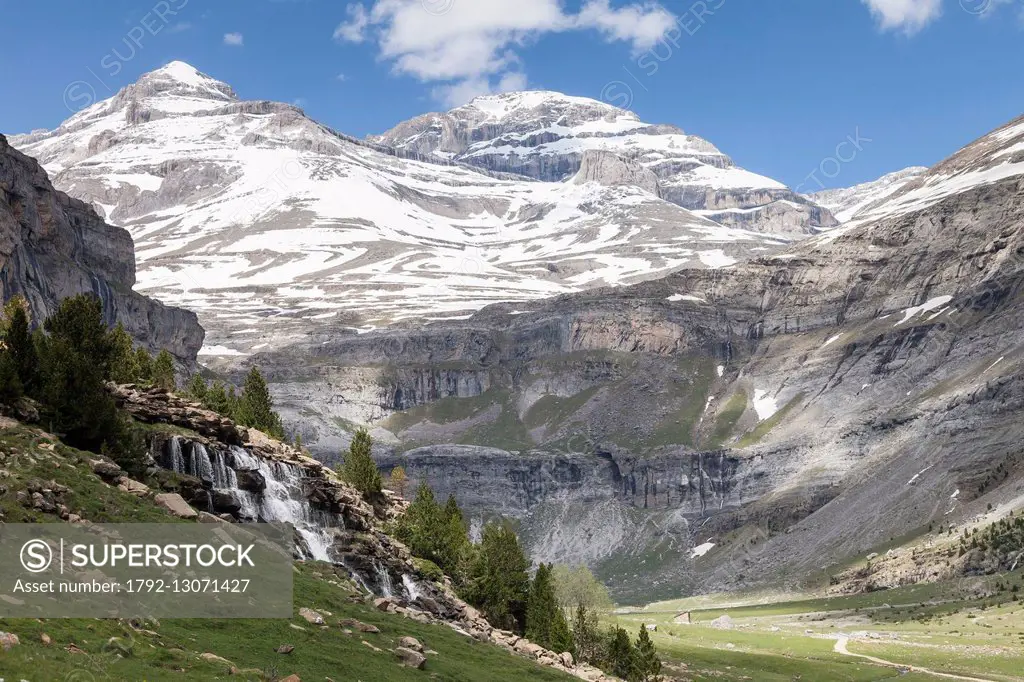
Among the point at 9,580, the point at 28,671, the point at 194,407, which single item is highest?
the point at 194,407

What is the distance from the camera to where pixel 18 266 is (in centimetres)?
15450

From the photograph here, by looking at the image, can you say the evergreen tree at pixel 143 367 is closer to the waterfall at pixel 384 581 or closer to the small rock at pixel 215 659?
the waterfall at pixel 384 581

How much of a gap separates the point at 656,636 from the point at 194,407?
301ft

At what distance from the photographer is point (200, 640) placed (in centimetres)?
4019

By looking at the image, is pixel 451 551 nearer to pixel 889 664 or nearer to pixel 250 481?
pixel 250 481

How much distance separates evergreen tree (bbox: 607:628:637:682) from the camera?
87000mm

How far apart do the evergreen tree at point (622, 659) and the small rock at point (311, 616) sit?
43986 millimetres

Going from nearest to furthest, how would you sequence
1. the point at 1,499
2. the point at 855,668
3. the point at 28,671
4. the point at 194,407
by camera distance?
the point at 28,671, the point at 1,499, the point at 194,407, the point at 855,668

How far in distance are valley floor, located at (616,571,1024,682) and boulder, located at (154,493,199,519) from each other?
181 feet

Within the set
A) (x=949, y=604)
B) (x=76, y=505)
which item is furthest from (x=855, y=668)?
(x=76, y=505)

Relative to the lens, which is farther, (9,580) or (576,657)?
(576,657)

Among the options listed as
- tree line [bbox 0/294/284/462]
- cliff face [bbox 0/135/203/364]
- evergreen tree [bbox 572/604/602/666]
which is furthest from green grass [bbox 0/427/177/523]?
cliff face [bbox 0/135/203/364]

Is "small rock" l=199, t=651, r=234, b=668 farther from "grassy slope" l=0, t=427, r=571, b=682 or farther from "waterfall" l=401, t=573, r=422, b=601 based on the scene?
"waterfall" l=401, t=573, r=422, b=601

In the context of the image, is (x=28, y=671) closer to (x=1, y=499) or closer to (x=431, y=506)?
(x=1, y=499)
